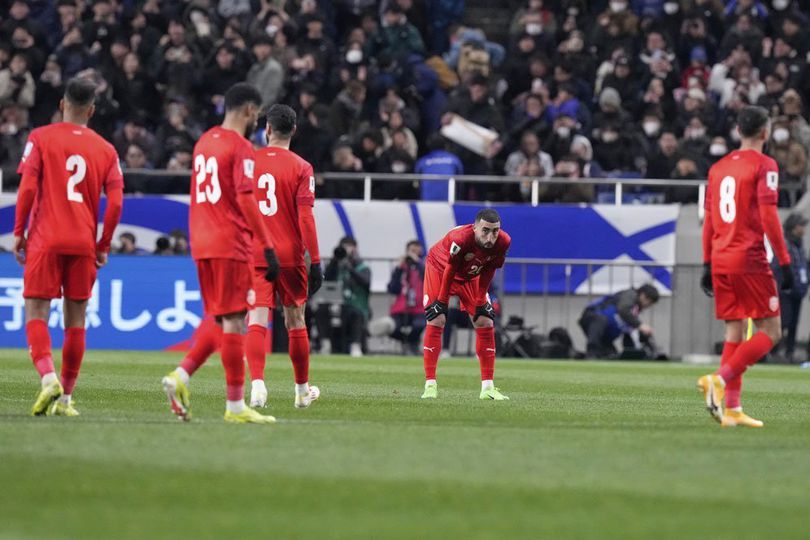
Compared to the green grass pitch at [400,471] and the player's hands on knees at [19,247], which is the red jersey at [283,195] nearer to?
the green grass pitch at [400,471]

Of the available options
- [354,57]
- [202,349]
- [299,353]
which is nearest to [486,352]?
[299,353]

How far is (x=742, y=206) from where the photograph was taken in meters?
11.8

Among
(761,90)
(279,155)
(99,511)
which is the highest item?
(761,90)

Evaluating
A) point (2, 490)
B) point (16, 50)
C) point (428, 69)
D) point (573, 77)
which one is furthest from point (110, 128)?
point (2, 490)

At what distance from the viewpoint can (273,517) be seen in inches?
259

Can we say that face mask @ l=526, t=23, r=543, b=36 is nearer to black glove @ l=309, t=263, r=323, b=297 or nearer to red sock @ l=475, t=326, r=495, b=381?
red sock @ l=475, t=326, r=495, b=381

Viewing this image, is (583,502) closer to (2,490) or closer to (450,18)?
(2,490)

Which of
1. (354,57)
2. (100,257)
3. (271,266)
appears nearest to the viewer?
(271,266)

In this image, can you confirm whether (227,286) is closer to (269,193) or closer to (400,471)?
(269,193)

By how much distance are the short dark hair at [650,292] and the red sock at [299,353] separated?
1371cm

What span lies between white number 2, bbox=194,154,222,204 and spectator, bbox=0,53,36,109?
18540mm

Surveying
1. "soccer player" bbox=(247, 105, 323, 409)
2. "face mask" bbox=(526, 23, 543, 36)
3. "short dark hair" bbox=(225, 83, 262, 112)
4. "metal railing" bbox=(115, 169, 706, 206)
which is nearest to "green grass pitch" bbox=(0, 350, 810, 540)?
"soccer player" bbox=(247, 105, 323, 409)

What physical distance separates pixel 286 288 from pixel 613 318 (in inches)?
571

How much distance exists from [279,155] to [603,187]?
1610 centimetres
